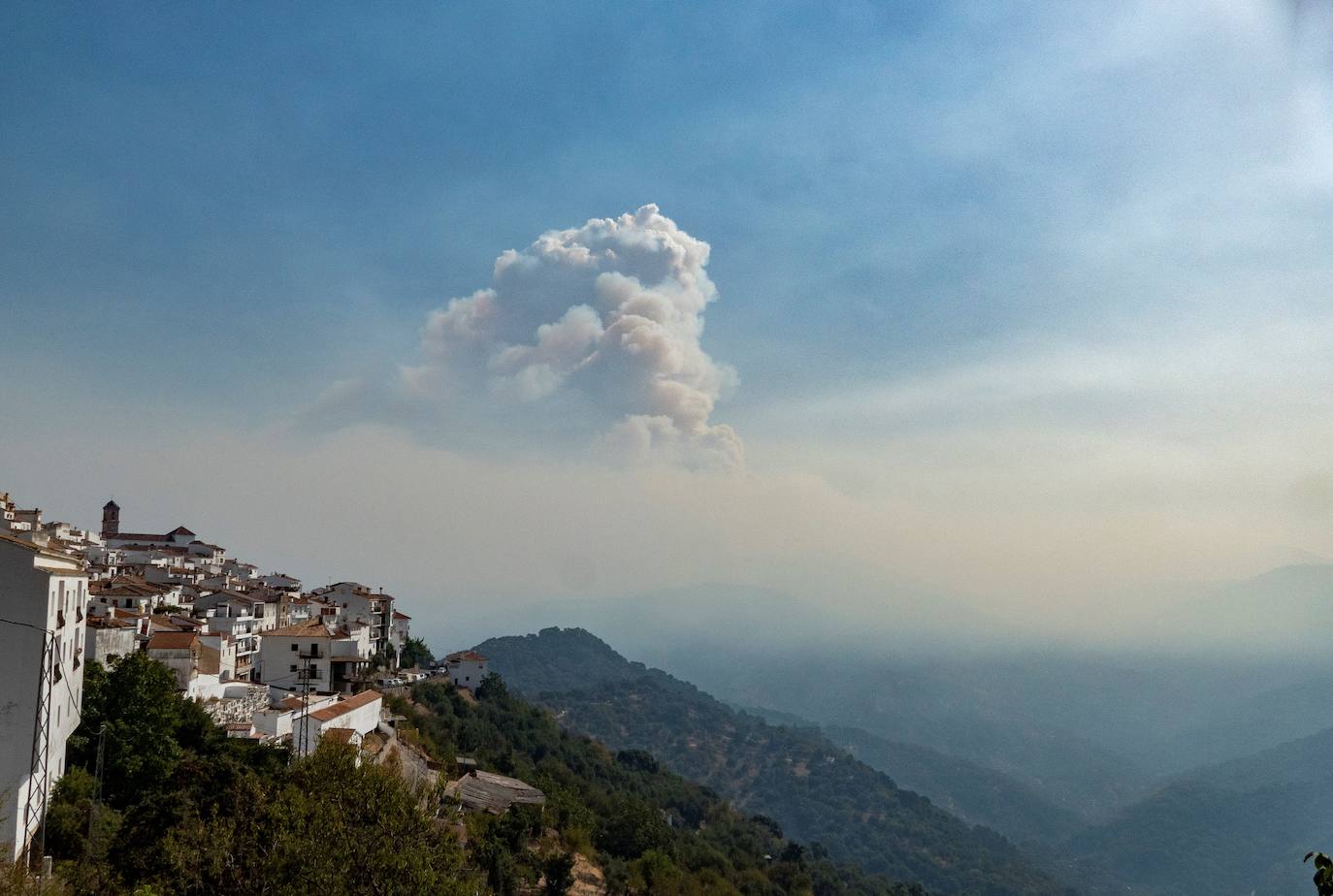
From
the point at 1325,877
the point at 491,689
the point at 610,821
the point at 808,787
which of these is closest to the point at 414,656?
the point at 491,689

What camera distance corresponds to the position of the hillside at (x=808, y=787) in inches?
5271

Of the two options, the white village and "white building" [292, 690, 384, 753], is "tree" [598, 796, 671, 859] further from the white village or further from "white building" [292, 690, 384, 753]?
"white building" [292, 690, 384, 753]

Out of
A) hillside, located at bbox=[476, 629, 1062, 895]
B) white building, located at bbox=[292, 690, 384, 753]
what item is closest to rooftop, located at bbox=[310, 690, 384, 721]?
white building, located at bbox=[292, 690, 384, 753]

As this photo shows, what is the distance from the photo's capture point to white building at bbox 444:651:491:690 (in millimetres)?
72188

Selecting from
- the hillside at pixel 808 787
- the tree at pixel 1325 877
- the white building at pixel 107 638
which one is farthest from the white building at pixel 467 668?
the hillside at pixel 808 787

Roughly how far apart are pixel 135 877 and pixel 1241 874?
214040 millimetres

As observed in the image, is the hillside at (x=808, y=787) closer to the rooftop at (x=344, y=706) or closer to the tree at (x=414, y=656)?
the tree at (x=414, y=656)

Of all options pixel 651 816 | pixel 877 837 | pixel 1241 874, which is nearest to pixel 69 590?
pixel 651 816

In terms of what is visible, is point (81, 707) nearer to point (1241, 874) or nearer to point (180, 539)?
point (180, 539)

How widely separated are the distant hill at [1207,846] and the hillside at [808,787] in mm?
41931

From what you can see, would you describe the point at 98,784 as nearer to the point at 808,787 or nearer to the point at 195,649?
the point at 195,649

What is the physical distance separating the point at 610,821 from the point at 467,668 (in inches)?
1120

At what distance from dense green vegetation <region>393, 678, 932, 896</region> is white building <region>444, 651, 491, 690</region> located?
137 cm

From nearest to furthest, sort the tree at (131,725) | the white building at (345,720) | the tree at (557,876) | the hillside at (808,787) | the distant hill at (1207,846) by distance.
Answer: the tree at (131,725) < the tree at (557,876) < the white building at (345,720) < the hillside at (808,787) < the distant hill at (1207,846)
